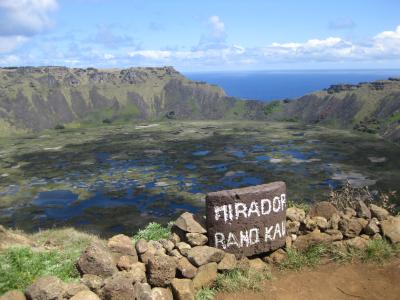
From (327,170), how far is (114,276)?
9601 centimetres

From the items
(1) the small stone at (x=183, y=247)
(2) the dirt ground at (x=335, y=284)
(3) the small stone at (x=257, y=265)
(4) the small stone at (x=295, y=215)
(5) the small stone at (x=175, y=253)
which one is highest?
(4) the small stone at (x=295, y=215)

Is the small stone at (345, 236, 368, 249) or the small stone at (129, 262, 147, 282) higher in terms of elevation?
the small stone at (129, 262, 147, 282)

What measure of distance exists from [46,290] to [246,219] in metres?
7.35

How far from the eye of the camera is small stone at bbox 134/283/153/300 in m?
12.5

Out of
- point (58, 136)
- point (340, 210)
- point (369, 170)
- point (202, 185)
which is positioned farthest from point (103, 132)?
point (340, 210)

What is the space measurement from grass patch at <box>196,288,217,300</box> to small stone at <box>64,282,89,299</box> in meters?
3.71

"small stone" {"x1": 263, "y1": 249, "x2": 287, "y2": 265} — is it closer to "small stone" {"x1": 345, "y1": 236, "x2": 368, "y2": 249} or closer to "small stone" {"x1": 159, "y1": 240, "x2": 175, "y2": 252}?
"small stone" {"x1": 345, "y1": 236, "x2": 368, "y2": 249}

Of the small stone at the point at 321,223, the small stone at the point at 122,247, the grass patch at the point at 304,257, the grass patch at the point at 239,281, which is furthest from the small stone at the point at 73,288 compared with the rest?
the small stone at the point at 321,223

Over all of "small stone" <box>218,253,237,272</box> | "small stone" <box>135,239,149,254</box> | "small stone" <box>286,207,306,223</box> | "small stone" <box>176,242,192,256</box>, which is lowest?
"small stone" <box>218,253,237,272</box>

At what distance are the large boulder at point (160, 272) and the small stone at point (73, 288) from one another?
2305 millimetres

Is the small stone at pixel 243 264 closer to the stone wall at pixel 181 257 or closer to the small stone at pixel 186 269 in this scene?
the stone wall at pixel 181 257

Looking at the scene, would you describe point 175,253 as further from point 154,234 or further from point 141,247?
point 154,234

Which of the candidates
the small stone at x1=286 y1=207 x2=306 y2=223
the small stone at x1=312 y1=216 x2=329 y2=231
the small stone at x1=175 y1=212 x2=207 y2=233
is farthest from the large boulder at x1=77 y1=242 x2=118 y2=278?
the small stone at x1=312 y1=216 x2=329 y2=231

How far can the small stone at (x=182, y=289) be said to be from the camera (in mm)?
13328
